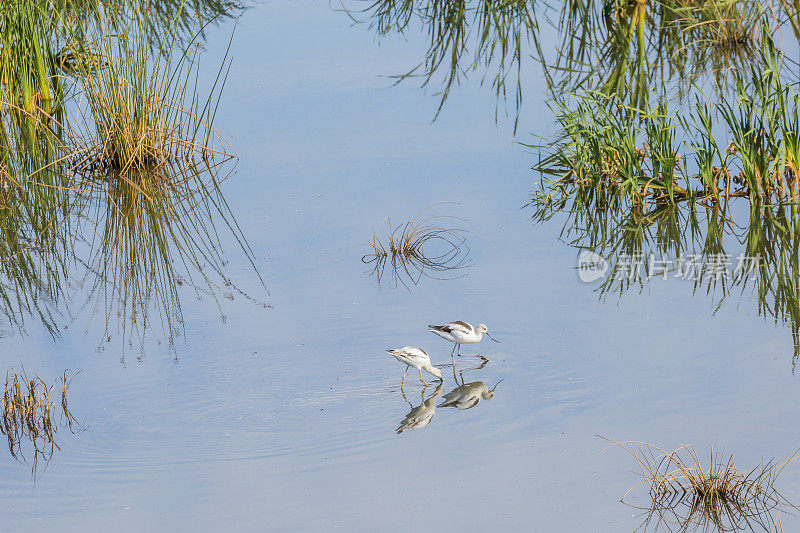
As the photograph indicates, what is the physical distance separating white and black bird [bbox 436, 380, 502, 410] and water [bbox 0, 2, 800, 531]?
0.05 m

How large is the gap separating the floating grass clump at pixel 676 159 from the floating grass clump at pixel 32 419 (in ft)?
12.7

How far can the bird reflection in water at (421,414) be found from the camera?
230 inches

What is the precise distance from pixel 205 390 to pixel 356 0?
9639 mm

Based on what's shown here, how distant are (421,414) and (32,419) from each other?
5.94ft

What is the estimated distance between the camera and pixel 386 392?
6180 millimetres

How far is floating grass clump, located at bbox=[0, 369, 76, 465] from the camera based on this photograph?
5770mm

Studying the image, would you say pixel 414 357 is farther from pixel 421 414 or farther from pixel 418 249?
pixel 418 249

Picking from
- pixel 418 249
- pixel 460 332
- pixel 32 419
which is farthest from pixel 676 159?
pixel 32 419

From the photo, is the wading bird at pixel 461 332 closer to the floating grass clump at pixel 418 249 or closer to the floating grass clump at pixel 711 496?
the floating grass clump at pixel 418 249

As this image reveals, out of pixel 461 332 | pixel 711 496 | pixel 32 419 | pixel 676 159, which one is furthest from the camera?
pixel 676 159

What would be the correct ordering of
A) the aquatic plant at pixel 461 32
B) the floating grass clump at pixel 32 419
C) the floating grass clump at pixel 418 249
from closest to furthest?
1. the floating grass clump at pixel 32 419
2. the floating grass clump at pixel 418 249
3. the aquatic plant at pixel 461 32

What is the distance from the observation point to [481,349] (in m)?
6.61

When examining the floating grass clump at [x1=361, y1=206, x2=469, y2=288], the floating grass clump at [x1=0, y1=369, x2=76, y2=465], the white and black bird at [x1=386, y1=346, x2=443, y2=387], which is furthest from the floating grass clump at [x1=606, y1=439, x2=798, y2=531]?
the floating grass clump at [x1=361, y1=206, x2=469, y2=288]

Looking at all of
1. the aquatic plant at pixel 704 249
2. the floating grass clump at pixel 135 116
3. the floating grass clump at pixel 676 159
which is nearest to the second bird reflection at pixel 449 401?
the aquatic plant at pixel 704 249
